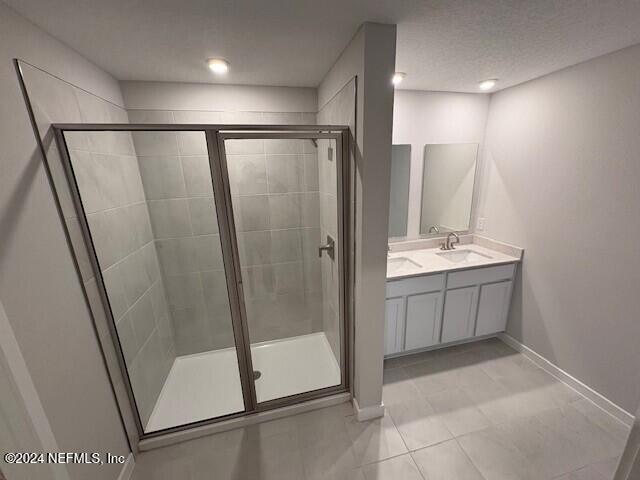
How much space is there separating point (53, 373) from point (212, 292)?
1.27 meters

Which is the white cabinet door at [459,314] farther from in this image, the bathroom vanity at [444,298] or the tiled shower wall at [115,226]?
the tiled shower wall at [115,226]

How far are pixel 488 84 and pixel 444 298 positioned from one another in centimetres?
177

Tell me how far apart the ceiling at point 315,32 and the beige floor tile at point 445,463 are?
2.27m

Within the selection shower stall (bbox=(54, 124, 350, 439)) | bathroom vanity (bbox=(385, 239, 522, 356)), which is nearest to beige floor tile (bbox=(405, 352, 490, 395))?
bathroom vanity (bbox=(385, 239, 522, 356))

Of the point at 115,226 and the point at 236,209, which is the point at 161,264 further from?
the point at 236,209

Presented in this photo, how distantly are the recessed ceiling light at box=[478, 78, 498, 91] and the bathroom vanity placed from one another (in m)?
1.36

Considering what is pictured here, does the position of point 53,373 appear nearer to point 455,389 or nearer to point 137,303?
point 137,303

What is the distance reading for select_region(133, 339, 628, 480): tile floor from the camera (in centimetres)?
140

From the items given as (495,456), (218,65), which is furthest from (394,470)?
(218,65)

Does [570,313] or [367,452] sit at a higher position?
[570,313]

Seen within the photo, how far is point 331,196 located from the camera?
5.93 feet

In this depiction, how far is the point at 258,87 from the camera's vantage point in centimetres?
201

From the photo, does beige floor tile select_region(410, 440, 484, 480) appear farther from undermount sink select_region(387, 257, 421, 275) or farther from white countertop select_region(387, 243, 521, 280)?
undermount sink select_region(387, 257, 421, 275)

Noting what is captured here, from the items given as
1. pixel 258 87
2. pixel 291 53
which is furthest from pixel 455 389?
pixel 258 87
